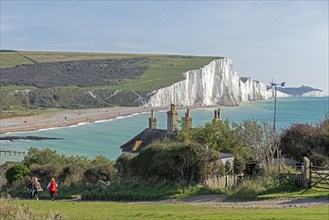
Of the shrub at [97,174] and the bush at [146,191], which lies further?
the shrub at [97,174]

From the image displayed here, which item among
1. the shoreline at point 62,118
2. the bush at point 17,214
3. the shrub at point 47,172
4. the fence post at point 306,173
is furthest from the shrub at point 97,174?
the shoreline at point 62,118

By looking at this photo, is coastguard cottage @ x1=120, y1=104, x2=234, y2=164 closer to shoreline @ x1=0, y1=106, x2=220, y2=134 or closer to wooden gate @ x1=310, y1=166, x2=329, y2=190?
wooden gate @ x1=310, y1=166, x2=329, y2=190

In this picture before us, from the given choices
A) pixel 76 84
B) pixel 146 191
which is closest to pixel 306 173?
pixel 146 191

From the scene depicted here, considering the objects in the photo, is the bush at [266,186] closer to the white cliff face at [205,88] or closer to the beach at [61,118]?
the beach at [61,118]

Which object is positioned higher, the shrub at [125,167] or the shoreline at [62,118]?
the shrub at [125,167]

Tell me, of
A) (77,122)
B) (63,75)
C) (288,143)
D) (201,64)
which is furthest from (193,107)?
(288,143)

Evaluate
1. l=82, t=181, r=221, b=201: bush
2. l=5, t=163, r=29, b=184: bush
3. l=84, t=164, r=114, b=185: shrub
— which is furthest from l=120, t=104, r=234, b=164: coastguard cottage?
l=82, t=181, r=221, b=201: bush

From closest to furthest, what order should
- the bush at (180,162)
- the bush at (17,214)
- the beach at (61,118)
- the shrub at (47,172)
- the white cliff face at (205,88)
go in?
the bush at (17,214) → the bush at (180,162) → the shrub at (47,172) → the beach at (61,118) → the white cliff face at (205,88)
